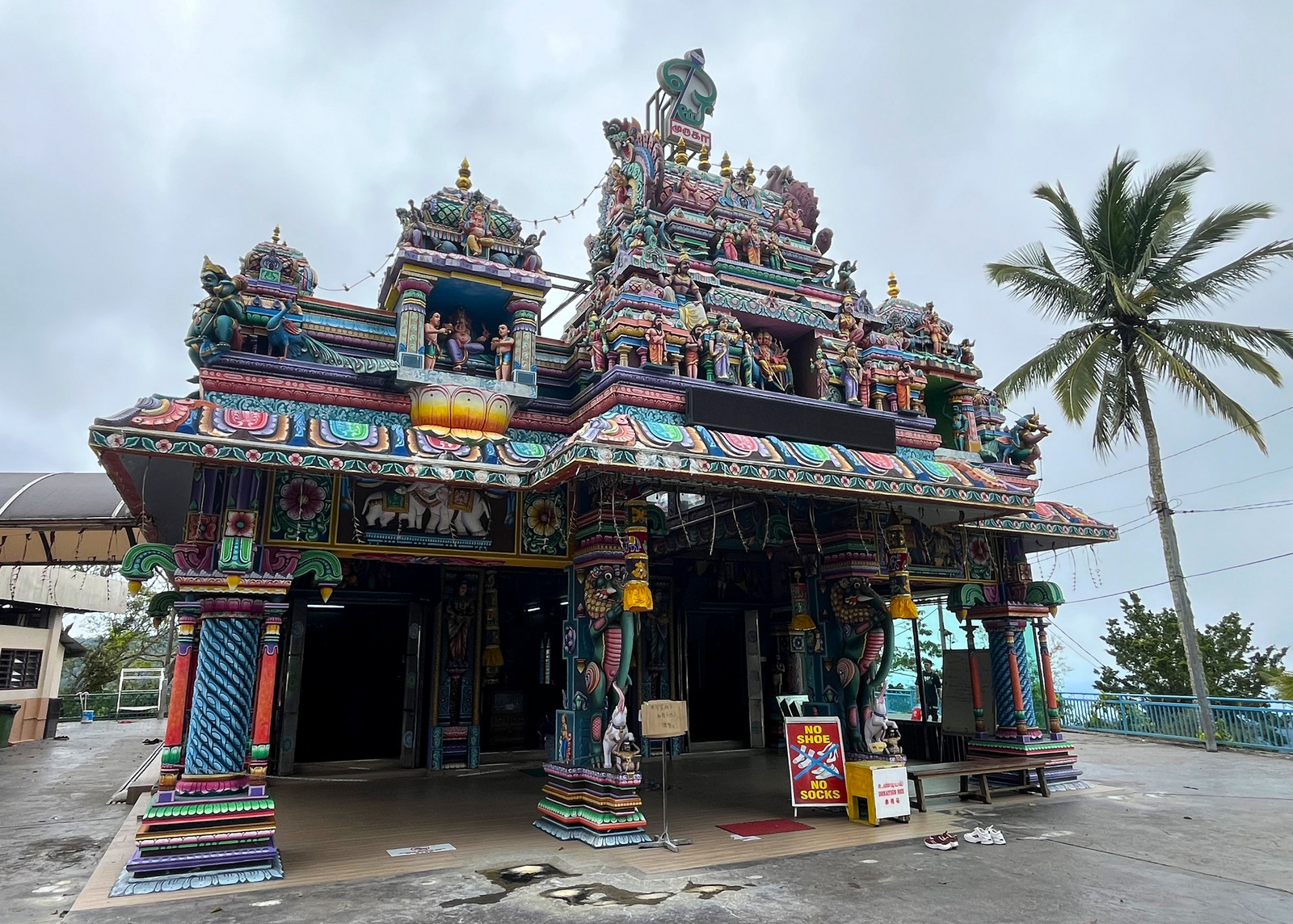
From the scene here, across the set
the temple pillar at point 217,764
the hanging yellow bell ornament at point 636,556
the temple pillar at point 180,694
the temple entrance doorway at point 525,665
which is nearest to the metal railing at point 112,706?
the temple entrance doorway at point 525,665

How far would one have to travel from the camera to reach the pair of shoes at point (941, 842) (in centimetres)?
729

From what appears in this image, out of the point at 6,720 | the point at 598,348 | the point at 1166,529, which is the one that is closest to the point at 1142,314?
the point at 1166,529

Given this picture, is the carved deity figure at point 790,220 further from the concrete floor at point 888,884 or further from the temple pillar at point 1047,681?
the concrete floor at point 888,884

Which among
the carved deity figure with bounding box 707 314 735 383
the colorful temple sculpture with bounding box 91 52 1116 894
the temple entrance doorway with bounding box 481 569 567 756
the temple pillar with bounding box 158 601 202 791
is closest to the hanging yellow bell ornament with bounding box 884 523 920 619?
the colorful temple sculpture with bounding box 91 52 1116 894

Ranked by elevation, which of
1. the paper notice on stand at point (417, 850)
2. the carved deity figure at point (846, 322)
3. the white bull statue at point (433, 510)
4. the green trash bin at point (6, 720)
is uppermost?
the carved deity figure at point (846, 322)

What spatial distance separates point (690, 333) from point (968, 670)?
6.74 metres

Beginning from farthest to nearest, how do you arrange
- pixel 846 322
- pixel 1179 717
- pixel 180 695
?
pixel 1179 717, pixel 846 322, pixel 180 695

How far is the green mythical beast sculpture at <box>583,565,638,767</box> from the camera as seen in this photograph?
26.2 feet

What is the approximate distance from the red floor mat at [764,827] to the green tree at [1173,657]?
14435mm

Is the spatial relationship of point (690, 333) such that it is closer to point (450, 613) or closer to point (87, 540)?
point (450, 613)

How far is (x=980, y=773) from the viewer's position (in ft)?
31.4

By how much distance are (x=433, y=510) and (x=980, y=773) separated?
7154 millimetres

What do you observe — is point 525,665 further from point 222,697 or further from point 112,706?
point 112,706

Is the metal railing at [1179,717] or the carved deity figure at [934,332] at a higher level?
the carved deity figure at [934,332]
